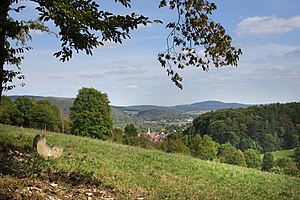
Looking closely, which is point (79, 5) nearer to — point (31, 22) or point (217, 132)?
point (31, 22)

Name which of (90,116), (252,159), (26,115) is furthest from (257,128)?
(26,115)

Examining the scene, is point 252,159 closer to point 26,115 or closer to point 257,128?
point 257,128

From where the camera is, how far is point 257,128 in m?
90.4

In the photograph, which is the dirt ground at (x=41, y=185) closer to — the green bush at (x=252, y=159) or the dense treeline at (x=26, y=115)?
the dense treeline at (x=26, y=115)

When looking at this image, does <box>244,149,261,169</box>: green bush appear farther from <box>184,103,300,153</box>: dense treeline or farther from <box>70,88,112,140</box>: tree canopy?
Result: <box>70,88,112,140</box>: tree canopy

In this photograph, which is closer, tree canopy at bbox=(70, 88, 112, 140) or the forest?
tree canopy at bbox=(70, 88, 112, 140)

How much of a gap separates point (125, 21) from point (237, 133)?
87115 millimetres

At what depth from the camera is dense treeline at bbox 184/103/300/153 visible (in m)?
87.6

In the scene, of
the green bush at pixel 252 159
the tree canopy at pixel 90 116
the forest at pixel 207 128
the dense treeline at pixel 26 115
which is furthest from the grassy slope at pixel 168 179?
the green bush at pixel 252 159

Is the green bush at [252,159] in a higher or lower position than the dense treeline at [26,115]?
lower

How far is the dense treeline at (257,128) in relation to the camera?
8762 cm

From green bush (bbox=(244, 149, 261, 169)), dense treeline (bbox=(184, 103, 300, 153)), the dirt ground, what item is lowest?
green bush (bbox=(244, 149, 261, 169))

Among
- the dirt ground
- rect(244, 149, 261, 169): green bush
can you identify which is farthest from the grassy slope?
rect(244, 149, 261, 169): green bush

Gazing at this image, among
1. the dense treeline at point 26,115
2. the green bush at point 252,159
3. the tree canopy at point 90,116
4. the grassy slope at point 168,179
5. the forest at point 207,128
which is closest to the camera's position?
the grassy slope at point 168,179
